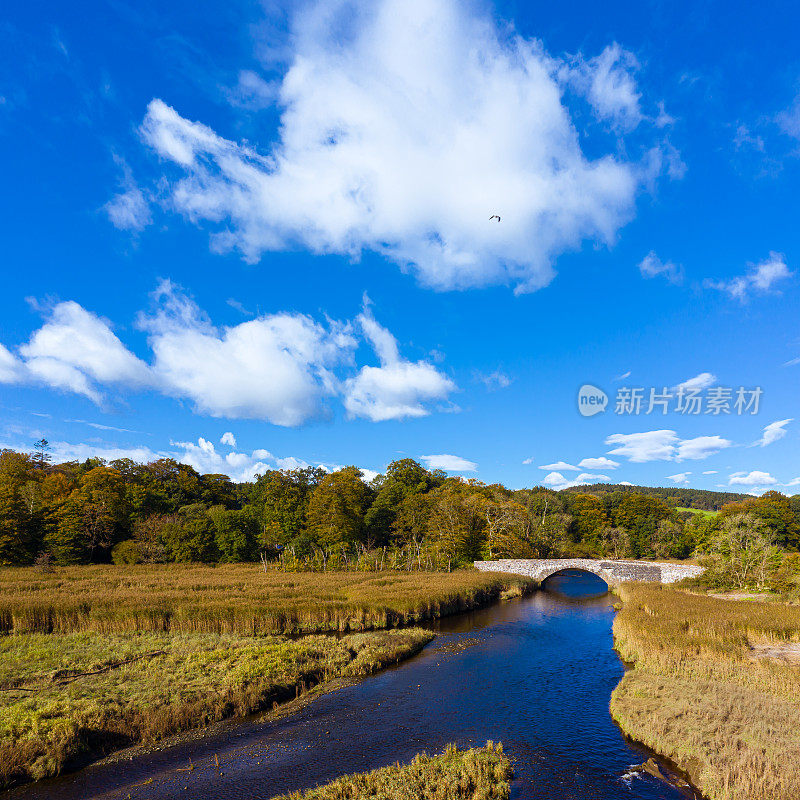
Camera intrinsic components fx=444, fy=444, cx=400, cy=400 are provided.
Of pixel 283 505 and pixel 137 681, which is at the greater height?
pixel 283 505

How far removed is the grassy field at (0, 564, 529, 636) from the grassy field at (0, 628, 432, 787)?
2151 millimetres

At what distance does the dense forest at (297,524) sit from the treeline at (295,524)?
8.1 inches

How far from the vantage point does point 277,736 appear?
17.2 meters

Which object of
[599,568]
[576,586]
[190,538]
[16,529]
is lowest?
[576,586]

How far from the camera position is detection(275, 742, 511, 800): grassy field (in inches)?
492

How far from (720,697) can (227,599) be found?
3601cm

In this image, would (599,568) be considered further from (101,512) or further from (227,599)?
(101,512)

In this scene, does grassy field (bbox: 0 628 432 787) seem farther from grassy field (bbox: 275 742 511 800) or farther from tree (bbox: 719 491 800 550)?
tree (bbox: 719 491 800 550)

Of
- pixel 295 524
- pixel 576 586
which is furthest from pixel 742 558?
pixel 295 524

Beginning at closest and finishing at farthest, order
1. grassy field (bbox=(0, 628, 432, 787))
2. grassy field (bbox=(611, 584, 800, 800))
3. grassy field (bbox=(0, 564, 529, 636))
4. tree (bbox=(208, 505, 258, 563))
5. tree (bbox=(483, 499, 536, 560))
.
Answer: grassy field (bbox=(611, 584, 800, 800)), grassy field (bbox=(0, 628, 432, 787)), grassy field (bbox=(0, 564, 529, 636)), tree (bbox=(483, 499, 536, 560)), tree (bbox=(208, 505, 258, 563))

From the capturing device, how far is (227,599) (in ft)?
129

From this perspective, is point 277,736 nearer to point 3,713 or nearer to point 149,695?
point 149,695

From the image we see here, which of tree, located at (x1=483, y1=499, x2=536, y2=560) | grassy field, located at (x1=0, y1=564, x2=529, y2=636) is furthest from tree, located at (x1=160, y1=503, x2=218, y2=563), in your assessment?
tree, located at (x1=483, y1=499, x2=536, y2=560)

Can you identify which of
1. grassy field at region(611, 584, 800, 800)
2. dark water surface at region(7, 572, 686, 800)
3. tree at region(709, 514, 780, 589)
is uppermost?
tree at region(709, 514, 780, 589)
